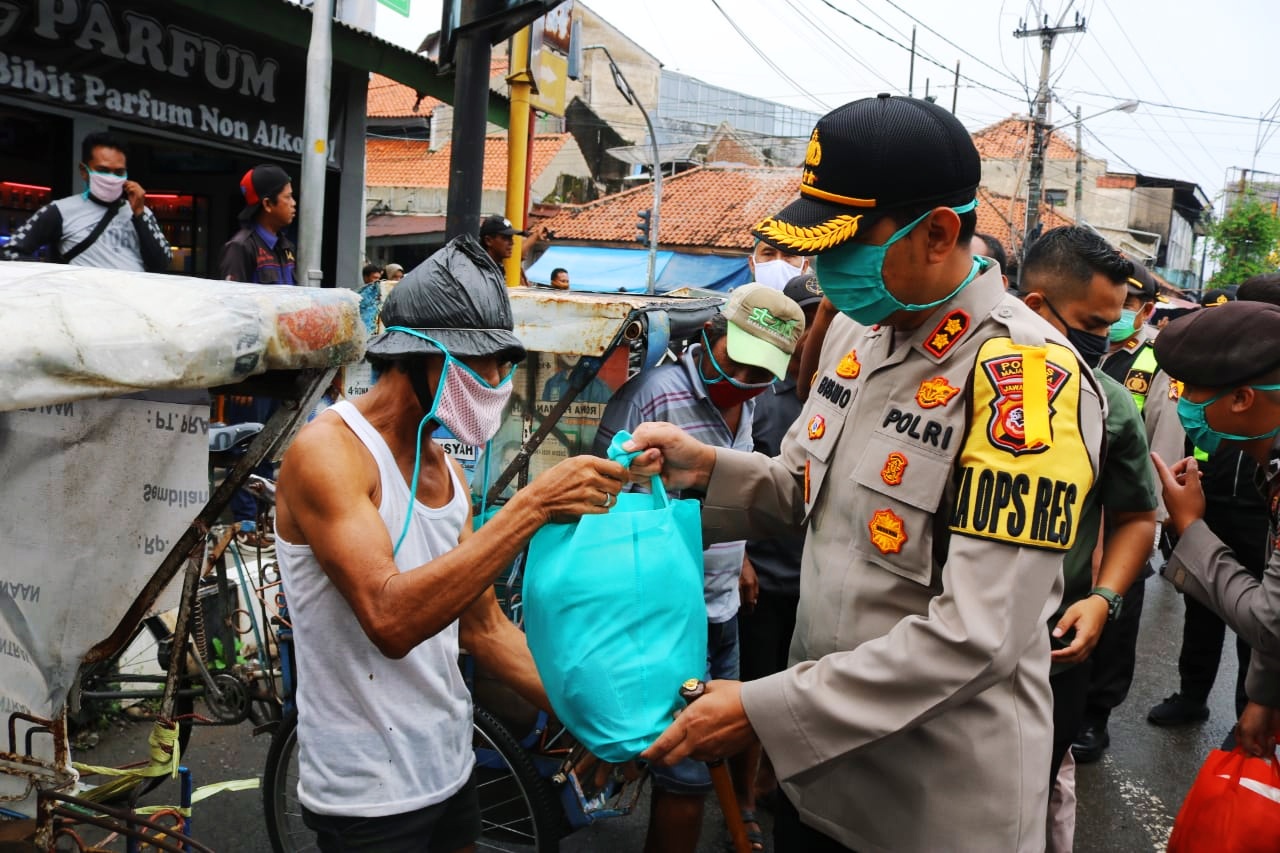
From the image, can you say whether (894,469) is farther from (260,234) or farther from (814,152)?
(260,234)

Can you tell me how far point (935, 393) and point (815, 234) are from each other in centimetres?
37

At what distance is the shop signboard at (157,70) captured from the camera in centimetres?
795

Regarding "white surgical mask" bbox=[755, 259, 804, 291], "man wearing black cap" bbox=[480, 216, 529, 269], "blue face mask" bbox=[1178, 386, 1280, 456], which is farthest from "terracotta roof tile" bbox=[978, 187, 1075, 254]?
"blue face mask" bbox=[1178, 386, 1280, 456]

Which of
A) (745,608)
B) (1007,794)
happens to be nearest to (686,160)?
(745,608)

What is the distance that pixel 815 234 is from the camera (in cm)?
193

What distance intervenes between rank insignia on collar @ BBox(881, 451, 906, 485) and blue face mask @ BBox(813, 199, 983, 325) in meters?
0.29

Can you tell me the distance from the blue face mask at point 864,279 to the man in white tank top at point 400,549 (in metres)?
0.59

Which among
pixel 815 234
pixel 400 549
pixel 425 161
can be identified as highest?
pixel 425 161

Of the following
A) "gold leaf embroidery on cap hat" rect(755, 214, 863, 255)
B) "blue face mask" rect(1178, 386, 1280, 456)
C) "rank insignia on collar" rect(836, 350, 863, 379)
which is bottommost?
"blue face mask" rect(1178, 386, 1280, 456)

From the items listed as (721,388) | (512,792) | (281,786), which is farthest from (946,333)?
(281,786)

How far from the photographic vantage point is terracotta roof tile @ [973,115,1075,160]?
44406 millimetres

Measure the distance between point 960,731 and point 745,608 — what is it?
2382 millimetres

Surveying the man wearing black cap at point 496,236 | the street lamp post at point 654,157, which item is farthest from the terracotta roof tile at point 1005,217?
the man wearing black cap at point 496,236

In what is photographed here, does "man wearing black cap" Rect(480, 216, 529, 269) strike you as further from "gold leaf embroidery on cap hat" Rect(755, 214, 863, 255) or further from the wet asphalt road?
"gold leaf embroidery on cap hat" Rect(755, 214, 863, 255)
